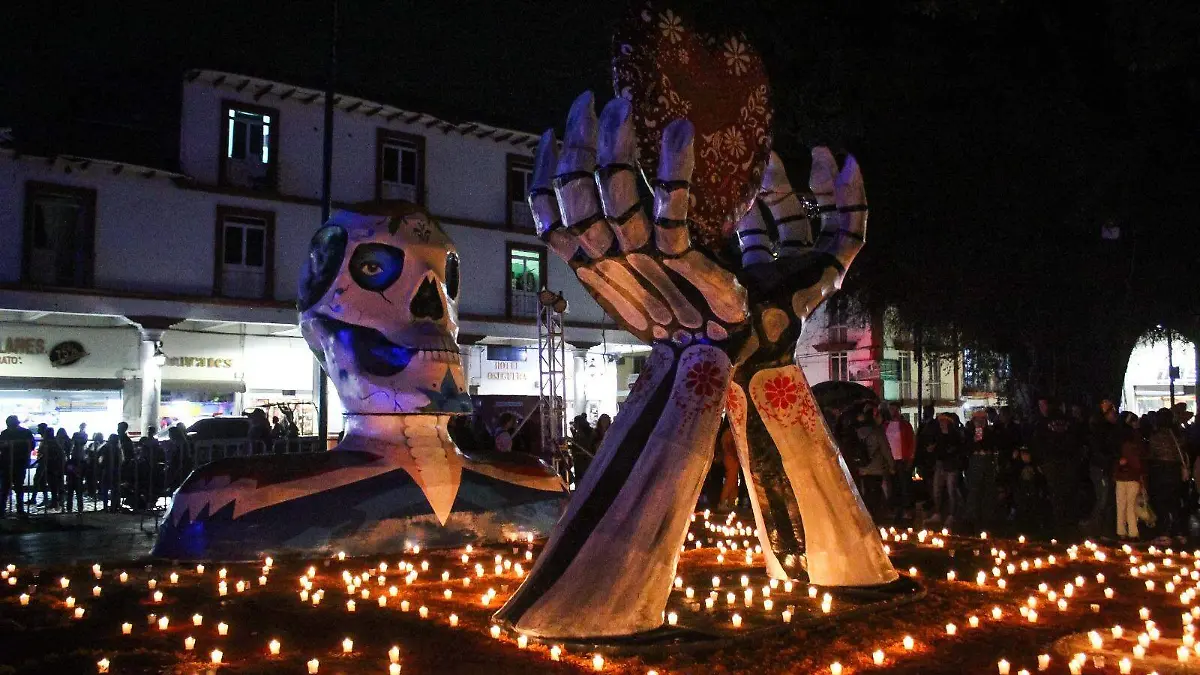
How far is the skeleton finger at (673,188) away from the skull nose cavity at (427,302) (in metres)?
4.77

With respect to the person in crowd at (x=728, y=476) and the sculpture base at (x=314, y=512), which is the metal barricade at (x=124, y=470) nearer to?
the sculpture base at (x=314, y=512)

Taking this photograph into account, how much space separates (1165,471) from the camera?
1073 cm

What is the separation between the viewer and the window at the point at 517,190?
1114 inches

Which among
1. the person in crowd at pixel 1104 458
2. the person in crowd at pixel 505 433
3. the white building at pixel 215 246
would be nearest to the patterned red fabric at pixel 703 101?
the person in crowd at pixel 1104 458

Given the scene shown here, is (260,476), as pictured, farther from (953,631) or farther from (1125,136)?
(1125,136)

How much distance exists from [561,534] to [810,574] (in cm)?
179

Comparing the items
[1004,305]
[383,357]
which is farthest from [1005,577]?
[1004,305]

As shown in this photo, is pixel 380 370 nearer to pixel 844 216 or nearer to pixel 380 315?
pixel 380 315

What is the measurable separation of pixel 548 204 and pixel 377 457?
4423mm

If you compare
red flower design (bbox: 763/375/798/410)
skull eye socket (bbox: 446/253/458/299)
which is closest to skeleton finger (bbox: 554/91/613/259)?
red flower design (bbox: 763/375/798/410)

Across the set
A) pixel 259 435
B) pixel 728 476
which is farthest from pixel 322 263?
pixel 259 435

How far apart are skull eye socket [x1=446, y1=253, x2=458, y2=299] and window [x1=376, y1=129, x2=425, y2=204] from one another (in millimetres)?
16268

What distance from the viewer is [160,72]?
2364 cm

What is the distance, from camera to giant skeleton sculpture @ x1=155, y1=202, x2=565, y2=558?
27.4ft
